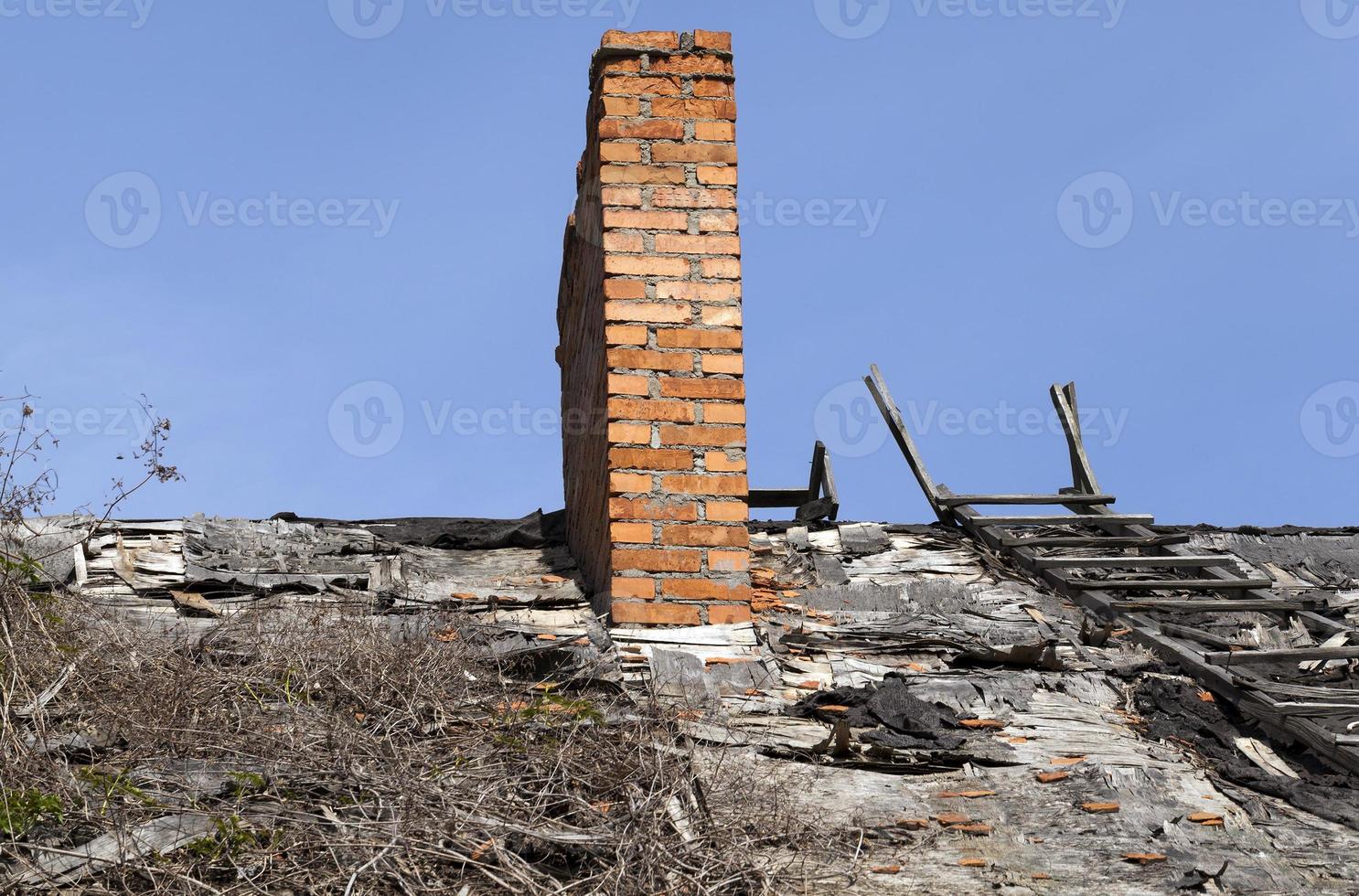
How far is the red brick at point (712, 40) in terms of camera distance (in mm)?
6003

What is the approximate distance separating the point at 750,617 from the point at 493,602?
3.61ft

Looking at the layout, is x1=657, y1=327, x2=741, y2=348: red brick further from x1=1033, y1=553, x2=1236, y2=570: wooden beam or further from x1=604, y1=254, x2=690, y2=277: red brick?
x1=1033, y1=553, x2=1236, y2=570: wooden beam

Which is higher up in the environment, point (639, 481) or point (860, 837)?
point (639, 481)

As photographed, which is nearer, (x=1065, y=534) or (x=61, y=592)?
(x=61, y=592)

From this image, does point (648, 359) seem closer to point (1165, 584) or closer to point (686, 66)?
point (686, 66)

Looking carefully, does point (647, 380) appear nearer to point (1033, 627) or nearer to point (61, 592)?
point (1033, 627)

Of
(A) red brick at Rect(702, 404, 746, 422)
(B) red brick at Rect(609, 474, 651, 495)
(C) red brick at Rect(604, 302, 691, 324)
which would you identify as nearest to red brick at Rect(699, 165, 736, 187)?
(C) red brick at Rect(604, 302, 691, 324)

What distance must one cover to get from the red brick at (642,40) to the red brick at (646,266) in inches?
39.1

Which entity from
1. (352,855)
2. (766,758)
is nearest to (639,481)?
(766,758)

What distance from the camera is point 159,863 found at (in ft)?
10.9

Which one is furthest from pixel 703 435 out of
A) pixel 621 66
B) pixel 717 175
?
pixel 621 66

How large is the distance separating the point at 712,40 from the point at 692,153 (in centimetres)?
55

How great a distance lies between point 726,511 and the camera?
562 cm

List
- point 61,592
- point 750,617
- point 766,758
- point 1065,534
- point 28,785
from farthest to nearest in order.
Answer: point 1065,534 → point 750,617 → point 61,592 → point 766,758 → point 28,785
